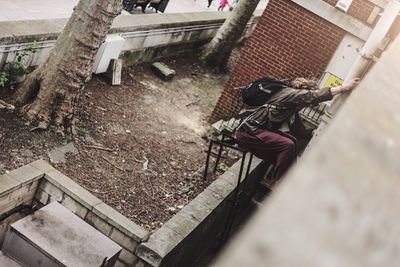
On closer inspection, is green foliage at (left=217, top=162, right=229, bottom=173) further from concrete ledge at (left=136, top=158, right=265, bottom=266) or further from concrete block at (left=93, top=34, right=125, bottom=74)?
concrete block at (left=93, top=34, right=125, bottom=74)

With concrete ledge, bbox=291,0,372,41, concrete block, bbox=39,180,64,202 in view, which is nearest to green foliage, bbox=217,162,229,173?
concrete block, bbox=39,180,64,202

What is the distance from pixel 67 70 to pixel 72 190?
2142 millimetres

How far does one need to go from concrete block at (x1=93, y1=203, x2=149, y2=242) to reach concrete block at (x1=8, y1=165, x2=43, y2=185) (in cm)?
82

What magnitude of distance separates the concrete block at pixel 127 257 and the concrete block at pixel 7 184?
4.74 feet

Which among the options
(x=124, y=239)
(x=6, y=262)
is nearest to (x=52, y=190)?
(x=124, y=239)

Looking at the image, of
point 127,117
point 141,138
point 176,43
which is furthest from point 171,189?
point 176,43

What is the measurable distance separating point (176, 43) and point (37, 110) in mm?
6577

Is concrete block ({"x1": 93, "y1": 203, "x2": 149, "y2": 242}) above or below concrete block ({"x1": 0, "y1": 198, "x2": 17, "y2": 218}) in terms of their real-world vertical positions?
above

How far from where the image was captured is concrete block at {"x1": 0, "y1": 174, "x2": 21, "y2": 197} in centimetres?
554

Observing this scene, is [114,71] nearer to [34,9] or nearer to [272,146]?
[34,9]

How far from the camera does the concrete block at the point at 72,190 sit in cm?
600

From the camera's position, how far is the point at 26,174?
235 inches

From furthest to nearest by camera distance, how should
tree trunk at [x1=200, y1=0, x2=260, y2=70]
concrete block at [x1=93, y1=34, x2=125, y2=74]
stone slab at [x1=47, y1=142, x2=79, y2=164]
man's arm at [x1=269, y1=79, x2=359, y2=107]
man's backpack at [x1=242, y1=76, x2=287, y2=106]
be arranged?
tree trunk at [x1=200, y1=0, x2=260, y2=70] < concrete block at [x1=93, y1=34, x2=125, y2=74] < stone slab at [x1=47, y1=142, x2=79, y2=164] < man's backpack at [x1=242, y1=76, x2=287, y2=106] < man's arm at [x1=269, y1=79, x2=359, y2=107]

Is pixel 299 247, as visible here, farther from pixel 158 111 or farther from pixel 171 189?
pixel 158 111
